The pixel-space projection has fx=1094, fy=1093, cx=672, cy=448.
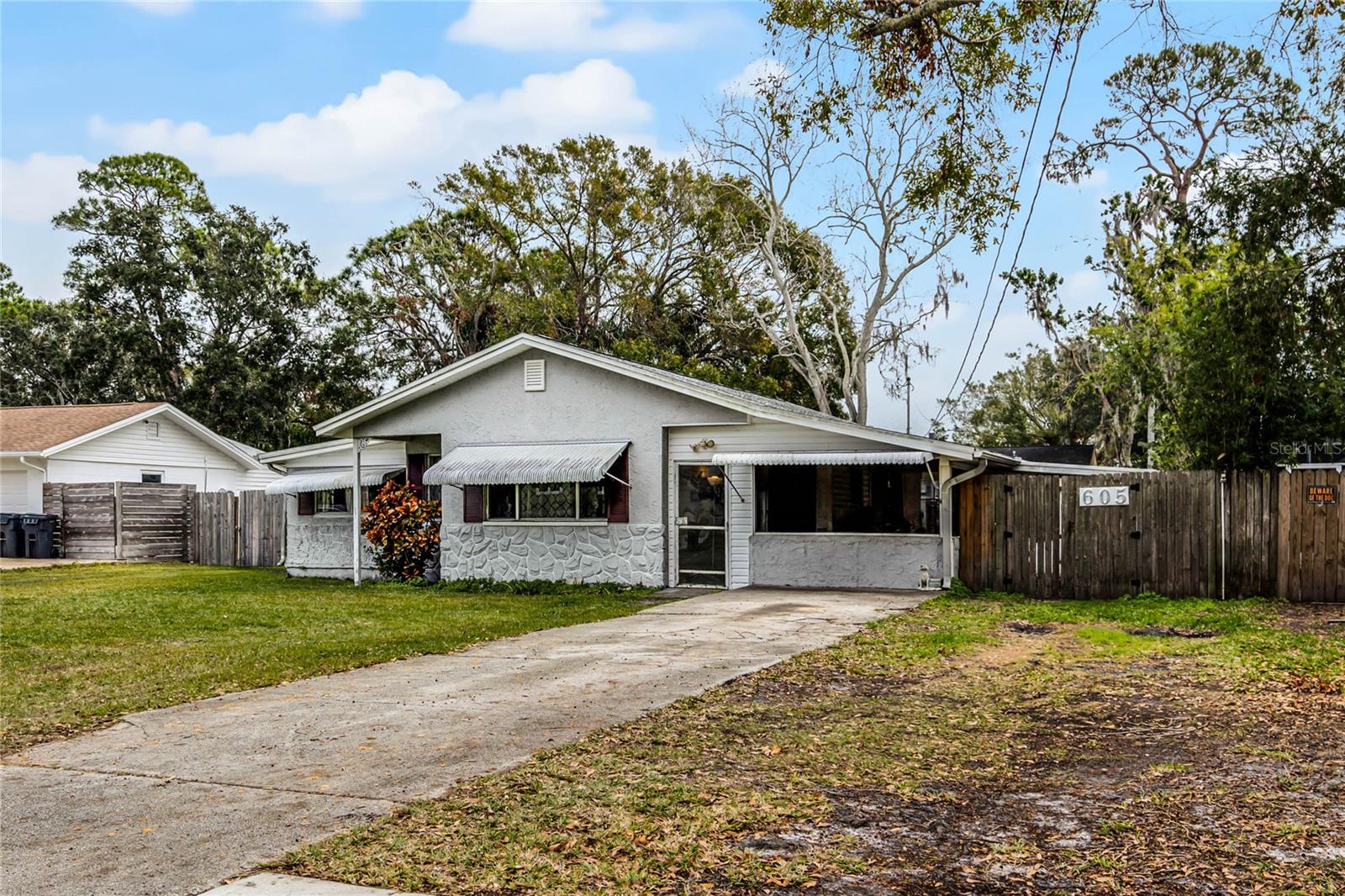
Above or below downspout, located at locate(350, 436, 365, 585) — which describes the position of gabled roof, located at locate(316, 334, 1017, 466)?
above

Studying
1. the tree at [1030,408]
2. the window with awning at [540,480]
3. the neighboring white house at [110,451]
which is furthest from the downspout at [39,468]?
the tree at [1030,408]

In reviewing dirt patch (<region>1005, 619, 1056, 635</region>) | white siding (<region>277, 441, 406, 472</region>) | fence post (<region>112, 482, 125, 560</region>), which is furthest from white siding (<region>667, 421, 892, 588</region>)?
fence post (<region>112, 482, 125, 560</region>)

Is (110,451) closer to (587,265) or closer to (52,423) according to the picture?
(52,423)

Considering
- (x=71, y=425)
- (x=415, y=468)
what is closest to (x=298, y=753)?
(x=415, y=468)

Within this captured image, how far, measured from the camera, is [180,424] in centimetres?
2928

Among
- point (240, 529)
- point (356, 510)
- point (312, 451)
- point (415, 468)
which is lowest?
point (240, 529)

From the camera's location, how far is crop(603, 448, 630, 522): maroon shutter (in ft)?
54.7

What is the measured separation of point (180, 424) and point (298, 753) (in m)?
25.6

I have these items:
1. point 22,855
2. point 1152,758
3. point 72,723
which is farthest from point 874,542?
point 22,855

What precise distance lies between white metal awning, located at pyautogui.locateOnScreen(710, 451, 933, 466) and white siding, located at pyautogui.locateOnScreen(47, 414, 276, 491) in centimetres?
1807

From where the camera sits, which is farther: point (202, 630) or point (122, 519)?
point (122, 519)

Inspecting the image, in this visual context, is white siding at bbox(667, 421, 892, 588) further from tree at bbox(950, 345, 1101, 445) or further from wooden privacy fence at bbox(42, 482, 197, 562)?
tree at bbox(950, 345, 1101, 445)

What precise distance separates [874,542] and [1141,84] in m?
17.8
